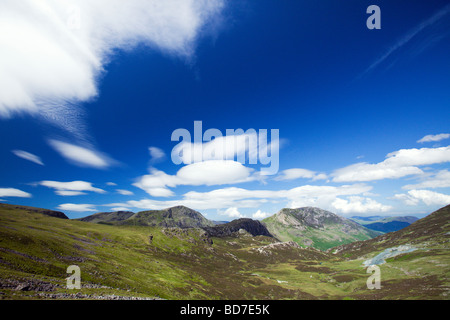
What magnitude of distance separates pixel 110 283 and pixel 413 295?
425 ft

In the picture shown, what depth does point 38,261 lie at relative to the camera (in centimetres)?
4831

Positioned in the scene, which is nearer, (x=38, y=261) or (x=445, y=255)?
(x=38, y=261)

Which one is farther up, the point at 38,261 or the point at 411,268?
the point at 38,261

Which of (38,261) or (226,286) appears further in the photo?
(226,286)
